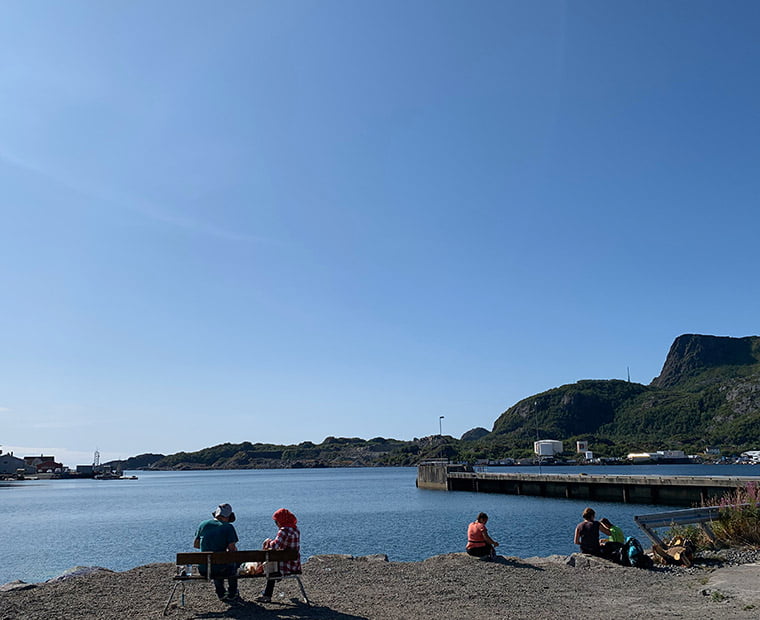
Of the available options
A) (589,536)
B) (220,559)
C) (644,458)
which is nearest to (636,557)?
(589,536)

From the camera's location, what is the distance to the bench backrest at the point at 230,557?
9.85 meters

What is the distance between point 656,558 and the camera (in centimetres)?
1390

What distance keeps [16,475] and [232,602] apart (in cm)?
20701

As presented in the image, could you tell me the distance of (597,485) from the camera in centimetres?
5781

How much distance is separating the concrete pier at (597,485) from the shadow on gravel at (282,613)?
82.7 ft

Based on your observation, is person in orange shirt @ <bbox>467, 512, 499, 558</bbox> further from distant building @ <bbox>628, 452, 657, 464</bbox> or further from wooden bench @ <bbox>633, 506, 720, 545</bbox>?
distant building @ <bbox>628, 452, 657, 464</bbox>

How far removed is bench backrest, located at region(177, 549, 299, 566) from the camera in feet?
32.3

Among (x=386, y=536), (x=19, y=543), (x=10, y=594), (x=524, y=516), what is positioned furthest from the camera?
(x=524, y=516)

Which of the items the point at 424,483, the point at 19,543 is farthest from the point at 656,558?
the point at 424,483

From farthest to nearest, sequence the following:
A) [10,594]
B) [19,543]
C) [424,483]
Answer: [424,483] → [19,543] → [10,594]

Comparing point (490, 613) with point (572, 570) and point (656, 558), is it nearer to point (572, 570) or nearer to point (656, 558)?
point (572, 570)

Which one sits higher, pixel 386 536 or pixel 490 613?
pixel 490 613

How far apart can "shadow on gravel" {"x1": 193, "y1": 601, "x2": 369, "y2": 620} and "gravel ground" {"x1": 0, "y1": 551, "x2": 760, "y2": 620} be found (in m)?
0.02

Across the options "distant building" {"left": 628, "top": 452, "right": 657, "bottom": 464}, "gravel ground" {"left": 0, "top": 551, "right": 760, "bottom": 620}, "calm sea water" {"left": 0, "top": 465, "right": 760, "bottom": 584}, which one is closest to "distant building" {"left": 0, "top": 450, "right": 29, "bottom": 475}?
"calm sea water" {"left": 0, "top": 465, "right": 760, "bottom": 584}
